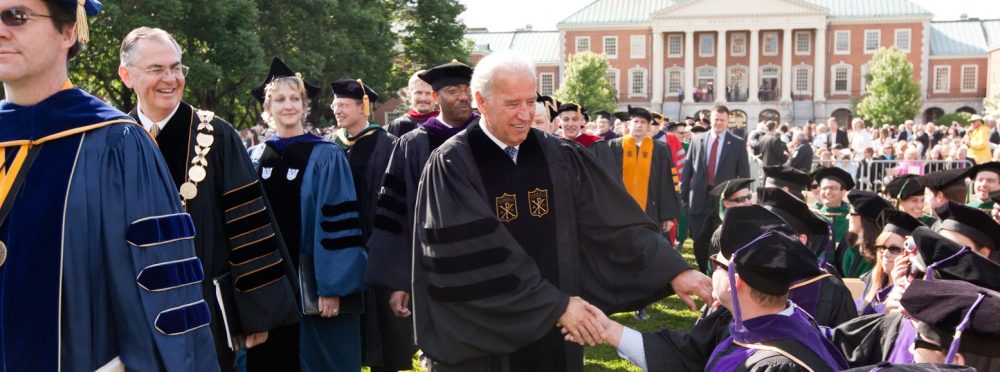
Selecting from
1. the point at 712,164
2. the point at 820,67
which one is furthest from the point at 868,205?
the point at 820,67

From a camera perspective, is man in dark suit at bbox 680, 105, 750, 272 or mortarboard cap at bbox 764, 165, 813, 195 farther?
man in dark suit at bbox 680, 105, 750, 272

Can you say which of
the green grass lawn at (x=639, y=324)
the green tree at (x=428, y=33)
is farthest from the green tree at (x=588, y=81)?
the green grass lawn at (x=639, y=324)

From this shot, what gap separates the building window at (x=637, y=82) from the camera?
72.2 metres

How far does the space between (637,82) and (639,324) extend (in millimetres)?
66420

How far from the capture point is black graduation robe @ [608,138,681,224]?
30.7 ft

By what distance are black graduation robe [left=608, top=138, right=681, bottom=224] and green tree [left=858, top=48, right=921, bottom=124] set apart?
54.8 m

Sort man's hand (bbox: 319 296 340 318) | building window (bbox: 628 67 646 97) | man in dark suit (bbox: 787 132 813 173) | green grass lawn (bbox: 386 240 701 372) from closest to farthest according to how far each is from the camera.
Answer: man's hand (bbox: 319 296 340 318) → green grass lawn (bbox: 386 240 701 372) → man in dark suit (bbox: 787 132 813 173) → building window (bbox: 628 67 646 97)

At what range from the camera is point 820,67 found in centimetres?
6762

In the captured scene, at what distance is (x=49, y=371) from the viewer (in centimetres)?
230

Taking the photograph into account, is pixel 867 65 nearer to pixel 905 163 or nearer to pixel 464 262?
pixel 905 163

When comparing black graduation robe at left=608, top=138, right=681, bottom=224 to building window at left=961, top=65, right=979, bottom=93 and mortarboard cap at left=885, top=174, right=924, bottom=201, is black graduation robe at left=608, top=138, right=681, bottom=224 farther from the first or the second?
building window at left=961, top=65, right=979, bottom=93

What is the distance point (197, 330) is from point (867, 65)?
72.4 meters

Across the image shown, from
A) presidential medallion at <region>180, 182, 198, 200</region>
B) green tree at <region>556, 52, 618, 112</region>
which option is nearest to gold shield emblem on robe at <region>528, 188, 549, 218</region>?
presidential medallion at <region>180, 182, 198, 200</region>

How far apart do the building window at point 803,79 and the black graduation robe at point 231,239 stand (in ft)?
231
